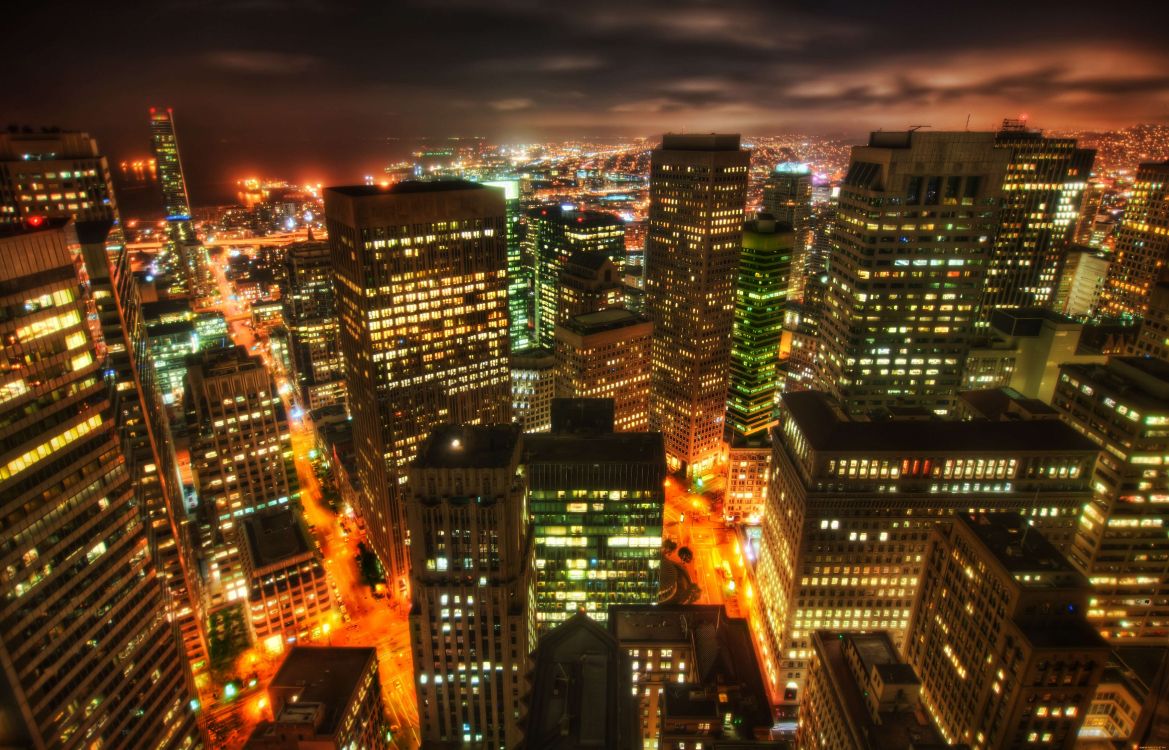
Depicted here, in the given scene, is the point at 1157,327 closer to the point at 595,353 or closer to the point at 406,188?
the point at 595,353

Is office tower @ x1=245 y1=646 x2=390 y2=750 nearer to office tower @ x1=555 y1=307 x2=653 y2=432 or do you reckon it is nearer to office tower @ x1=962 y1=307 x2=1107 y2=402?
office tower @ x1=555 y1=307 x2=653 y2=432

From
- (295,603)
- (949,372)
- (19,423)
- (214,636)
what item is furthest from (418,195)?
(949,372)

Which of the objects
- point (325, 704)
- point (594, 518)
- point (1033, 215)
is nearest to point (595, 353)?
point (594, 518)

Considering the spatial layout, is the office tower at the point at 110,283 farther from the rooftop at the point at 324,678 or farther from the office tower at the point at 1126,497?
the office tower at the point at 1126,497

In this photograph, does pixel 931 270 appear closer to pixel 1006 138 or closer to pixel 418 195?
pixel 1006 138

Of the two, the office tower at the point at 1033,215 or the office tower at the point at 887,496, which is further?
the office tower at the point at 1033,215

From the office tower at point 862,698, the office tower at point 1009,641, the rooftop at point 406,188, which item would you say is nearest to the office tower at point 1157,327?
the office tower at point 1009,641
